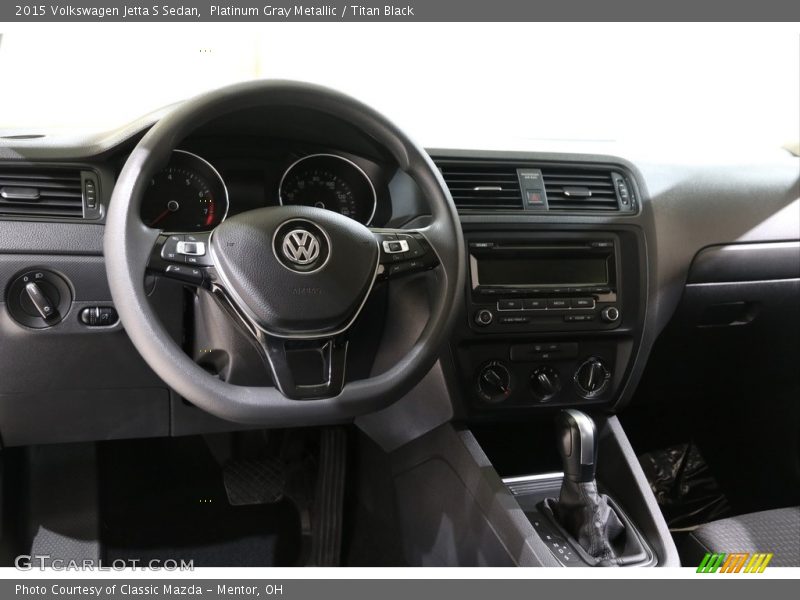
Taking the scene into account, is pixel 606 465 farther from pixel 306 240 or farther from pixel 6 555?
pixel 6 555

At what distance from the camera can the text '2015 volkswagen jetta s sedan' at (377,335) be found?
108cm

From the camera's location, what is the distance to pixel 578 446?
4.42ft

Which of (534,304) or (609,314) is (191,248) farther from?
(609,314)

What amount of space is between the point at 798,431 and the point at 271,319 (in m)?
1.59

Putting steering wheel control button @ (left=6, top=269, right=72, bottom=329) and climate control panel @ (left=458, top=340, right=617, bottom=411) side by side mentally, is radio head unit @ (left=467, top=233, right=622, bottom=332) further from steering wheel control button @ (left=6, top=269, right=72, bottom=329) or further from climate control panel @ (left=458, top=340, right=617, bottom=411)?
steering wheel control button @ (left=6, top=269, right=72, bottom=329)

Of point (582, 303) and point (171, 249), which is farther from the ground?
point (171, 249)

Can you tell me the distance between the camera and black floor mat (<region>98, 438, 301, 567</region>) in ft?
5.68

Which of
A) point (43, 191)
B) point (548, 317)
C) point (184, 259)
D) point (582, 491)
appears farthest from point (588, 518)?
point (43, 191)

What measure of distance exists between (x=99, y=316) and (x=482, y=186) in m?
0.77

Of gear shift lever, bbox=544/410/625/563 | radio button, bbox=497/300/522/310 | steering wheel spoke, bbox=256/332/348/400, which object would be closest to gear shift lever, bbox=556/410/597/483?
gear shift lever, bbox=544/410/625/563

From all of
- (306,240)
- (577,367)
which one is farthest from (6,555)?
(577,367)

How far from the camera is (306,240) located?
1.07m

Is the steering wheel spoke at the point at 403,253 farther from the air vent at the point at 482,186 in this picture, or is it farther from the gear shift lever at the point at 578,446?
the gear shift lever at the point at 578,446

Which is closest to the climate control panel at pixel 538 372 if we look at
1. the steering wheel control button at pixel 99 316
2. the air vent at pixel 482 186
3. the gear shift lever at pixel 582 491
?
the gear shift lever at pixel 582 491
